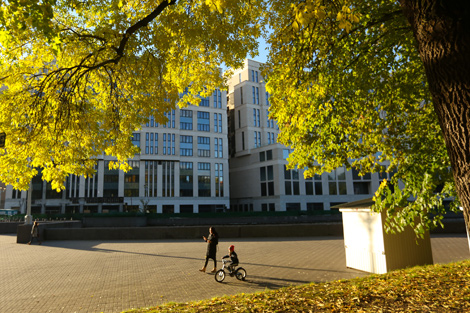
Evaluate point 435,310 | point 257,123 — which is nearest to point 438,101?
point 435,310

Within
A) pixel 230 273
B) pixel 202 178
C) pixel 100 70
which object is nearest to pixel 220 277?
pixel 230 273

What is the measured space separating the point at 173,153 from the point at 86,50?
60.6 meters

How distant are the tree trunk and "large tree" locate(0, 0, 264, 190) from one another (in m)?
4.71

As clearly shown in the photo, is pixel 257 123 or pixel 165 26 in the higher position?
pixel 257 123

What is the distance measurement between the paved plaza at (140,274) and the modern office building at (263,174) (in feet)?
163

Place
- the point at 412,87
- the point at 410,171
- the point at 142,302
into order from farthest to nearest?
1. the point at 412,87
2. the point at 410,171
3. the point at 142,302

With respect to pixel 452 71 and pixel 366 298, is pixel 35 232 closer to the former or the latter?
pixel 366 298

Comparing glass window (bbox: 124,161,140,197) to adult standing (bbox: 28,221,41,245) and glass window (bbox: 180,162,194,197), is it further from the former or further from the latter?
adult standing (bbox: 28,221,41,245)

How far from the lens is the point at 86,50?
824cm

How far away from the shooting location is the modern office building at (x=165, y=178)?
63.5 meters

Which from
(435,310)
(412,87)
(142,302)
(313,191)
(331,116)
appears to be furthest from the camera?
(313,191)

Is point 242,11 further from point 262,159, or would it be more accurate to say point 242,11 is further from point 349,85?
point 262,159

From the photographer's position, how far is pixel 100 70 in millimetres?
8281

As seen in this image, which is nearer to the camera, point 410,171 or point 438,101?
point 438,101
